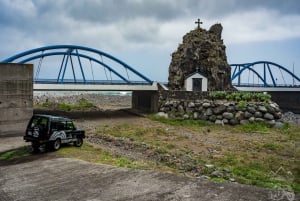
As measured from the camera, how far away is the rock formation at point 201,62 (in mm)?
50594

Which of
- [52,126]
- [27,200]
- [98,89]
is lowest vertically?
[27,200]

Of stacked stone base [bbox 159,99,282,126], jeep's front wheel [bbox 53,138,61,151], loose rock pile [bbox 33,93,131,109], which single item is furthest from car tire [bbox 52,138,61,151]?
loose rock pile [bbox 33,93,131,109]

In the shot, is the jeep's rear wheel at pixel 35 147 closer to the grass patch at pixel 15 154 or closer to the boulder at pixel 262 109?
the grass patch at pixel 15 154

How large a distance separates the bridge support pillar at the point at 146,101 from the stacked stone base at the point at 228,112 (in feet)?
18.1

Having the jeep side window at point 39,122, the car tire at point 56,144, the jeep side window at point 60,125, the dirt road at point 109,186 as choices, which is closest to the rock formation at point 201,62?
the jeep side window at point 60,125

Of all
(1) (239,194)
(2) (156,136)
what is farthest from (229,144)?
(1) (239,194)

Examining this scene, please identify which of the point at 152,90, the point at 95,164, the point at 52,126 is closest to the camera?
the point at 95,164

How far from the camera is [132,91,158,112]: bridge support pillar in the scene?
46138 millimetres

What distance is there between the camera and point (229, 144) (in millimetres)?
25750

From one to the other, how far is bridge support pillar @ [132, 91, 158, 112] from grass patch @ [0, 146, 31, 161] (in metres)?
26.0

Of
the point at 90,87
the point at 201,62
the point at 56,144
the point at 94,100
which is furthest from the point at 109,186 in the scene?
the point at 94,100

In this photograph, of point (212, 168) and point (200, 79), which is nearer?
point (212, 168)

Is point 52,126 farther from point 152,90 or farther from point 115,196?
point 152,90

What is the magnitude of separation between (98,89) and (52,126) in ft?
77.3
